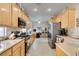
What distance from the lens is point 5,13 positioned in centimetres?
278

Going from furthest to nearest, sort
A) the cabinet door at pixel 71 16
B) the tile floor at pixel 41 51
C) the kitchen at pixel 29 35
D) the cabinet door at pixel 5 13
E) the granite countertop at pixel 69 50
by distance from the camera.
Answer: the cabinet door at pixel 71 16
the tile floor at pixel 41 51
the cabinet door at pixel 5 13
the kitchen at pixel 29 35
the granite countertop at pixel 69 50

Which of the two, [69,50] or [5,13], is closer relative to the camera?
[69,50]

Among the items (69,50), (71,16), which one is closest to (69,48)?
(69,50)

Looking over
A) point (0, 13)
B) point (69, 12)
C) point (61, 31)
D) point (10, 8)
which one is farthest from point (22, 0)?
point (61, 31)

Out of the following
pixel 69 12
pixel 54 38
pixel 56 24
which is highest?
pixel 69 12

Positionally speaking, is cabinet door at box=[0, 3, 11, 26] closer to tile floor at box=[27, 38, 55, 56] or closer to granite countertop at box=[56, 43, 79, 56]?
granite countertop at box=[56, 43, 79, 56]

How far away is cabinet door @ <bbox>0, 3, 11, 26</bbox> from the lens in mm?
2677

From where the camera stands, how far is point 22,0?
1580 millimetres

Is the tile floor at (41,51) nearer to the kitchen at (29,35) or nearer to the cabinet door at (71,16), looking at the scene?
the kitchen at (29,35)

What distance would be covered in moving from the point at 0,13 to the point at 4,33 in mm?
1231

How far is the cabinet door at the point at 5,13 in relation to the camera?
Result: 105 inches

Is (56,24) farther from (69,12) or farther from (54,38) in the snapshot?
(69,12)

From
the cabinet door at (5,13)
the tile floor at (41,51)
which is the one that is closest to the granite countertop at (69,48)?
the cabinet door at (5,13)

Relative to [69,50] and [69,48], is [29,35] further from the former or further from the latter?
[69,50]
